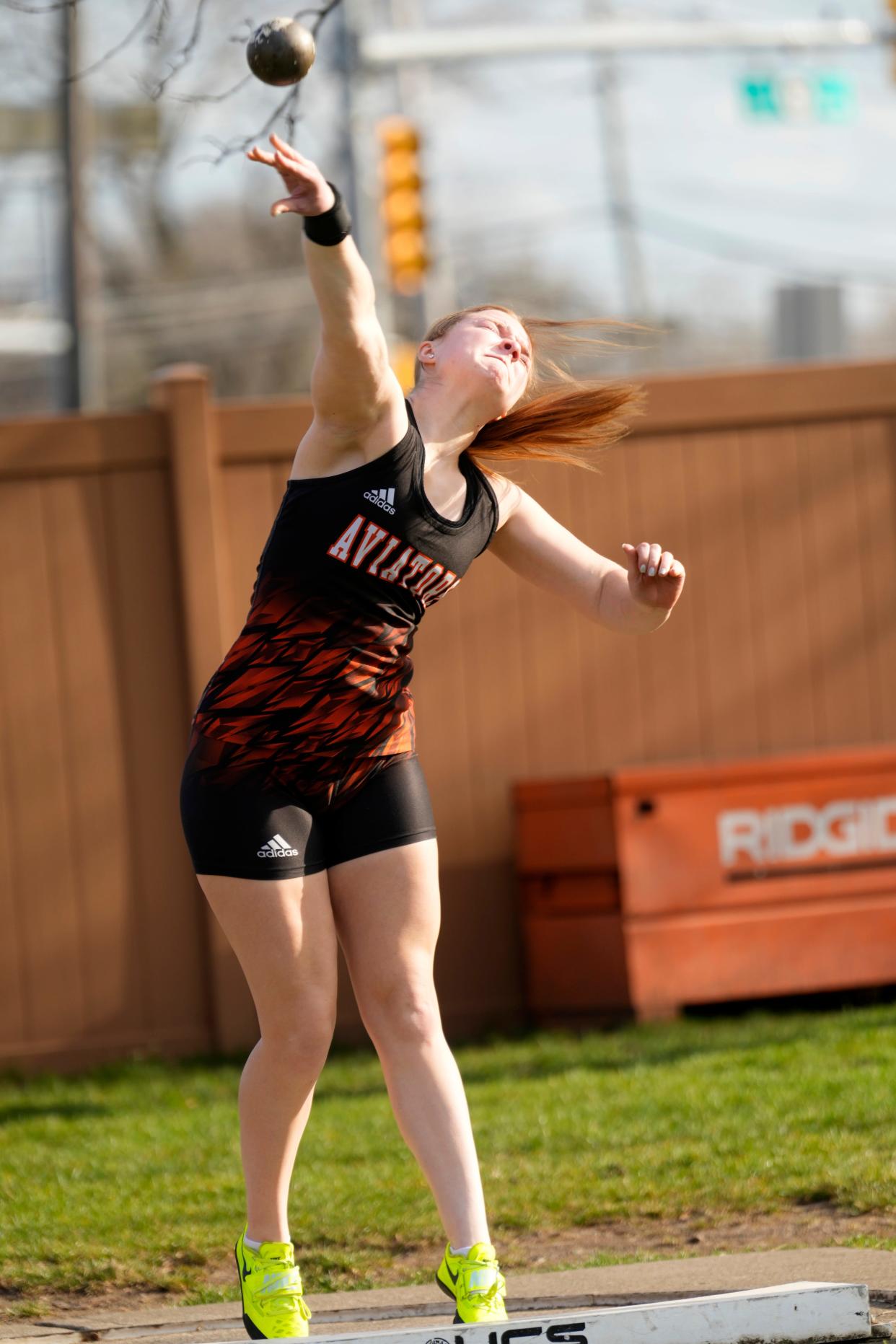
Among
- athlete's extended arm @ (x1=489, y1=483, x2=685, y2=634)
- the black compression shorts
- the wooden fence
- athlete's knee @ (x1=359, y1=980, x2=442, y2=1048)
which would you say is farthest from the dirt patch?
the wooden fence

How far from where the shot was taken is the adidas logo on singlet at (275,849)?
287 centimetres

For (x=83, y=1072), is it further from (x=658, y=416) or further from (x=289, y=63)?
(x=289, y=63)

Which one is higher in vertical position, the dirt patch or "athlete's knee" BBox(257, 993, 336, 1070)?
"athlete's knee" BBox(257, 993, 336, 1070)

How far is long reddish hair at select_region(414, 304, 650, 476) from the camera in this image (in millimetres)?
3189

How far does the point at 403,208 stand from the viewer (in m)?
12.6

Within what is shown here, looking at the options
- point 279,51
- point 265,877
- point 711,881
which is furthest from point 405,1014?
point 711,881

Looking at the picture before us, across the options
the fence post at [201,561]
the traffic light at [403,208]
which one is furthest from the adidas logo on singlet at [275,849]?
the traffic light at [403,208]

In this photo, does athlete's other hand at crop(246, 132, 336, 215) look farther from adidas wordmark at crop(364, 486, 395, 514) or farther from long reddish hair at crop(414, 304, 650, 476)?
long reddish hair at crop(414, 304, 650, 476)

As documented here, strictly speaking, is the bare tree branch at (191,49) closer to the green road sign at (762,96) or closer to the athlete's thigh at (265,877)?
the athlete's thigh at (265,877)

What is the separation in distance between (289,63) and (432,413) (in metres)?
0.67

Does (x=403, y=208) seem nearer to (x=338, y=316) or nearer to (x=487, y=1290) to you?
(x=338, y=316)

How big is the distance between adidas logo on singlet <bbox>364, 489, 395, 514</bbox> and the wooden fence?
3.98m

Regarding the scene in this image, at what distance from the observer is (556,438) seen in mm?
3287

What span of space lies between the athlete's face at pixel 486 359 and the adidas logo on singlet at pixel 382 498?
328 mm
